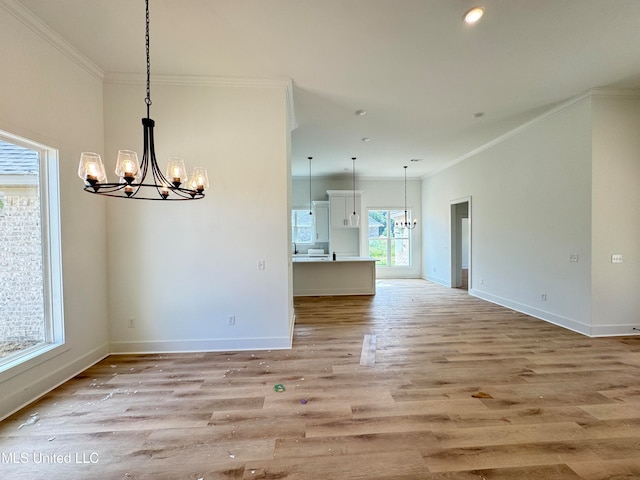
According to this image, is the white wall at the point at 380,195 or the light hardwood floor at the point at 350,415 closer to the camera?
the light hardwood floor at the point at 350,415

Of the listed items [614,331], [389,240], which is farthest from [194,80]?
[389,240]

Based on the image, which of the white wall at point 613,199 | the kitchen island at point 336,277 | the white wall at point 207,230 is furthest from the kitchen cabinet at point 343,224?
the white wall at point 613,199

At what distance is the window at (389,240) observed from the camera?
871cm

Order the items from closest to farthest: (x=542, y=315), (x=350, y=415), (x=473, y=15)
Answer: (x=350, y=415)
(x=473, y=15)
(x=542, y=315)

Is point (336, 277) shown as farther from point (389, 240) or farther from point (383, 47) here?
point (383, 47)

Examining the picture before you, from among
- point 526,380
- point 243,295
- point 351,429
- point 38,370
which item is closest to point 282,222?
point 243,295

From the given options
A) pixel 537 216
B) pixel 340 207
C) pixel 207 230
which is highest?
pixel 340 207

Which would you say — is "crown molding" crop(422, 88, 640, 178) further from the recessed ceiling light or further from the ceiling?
the recessed ceiling light

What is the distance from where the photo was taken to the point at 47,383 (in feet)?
7.89

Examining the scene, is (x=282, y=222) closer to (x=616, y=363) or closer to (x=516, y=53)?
(x=516, y=53)

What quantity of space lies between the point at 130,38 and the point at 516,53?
3767 millimetres

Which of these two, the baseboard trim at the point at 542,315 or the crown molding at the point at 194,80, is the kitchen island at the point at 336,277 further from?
the crown molding at the point at 194,80

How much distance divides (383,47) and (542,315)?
Answer: 15.0 ft

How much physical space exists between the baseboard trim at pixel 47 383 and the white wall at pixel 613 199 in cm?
614
